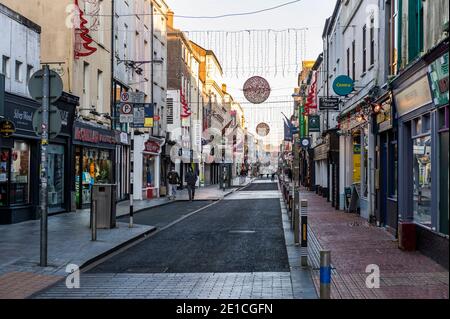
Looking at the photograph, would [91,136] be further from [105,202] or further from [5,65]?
[105,202]

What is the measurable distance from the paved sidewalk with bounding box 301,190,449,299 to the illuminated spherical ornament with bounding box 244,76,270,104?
582 cm

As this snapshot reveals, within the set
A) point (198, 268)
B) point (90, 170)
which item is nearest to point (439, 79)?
point (198, 268)

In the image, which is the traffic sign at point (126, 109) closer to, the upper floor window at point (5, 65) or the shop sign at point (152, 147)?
the upper floor window at point (5, 65)

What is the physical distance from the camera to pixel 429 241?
11.3 meters

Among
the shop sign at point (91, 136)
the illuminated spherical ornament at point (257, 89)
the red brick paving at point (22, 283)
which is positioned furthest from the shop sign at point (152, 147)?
the red brick paving at point (22, 283)

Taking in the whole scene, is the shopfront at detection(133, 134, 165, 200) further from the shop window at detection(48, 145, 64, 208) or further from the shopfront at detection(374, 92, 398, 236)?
the shopfront at detection(374, 92, 398, 236)

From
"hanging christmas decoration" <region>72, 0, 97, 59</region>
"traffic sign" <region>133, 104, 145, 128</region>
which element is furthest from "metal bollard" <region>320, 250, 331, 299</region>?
"hanging christmas decoration" <region>72, 0, 97, 59</region>

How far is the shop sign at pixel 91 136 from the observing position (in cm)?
2389

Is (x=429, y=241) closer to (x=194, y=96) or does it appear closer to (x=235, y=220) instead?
(x=235, y=220)

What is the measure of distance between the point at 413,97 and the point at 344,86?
803 centimetres

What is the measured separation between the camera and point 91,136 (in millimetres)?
25406

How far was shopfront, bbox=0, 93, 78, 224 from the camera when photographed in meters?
18.1
